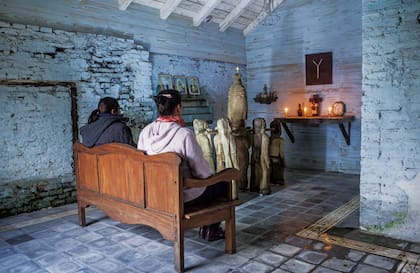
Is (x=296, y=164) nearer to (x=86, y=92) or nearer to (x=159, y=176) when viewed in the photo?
(x=86, y=92)

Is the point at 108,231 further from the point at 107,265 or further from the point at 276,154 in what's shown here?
the point at 276,154

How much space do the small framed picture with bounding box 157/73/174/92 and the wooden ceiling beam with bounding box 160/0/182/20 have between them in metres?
1.00

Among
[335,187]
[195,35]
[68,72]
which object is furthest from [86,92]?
[335,187]


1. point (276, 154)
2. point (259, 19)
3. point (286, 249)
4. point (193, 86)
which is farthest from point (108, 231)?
point (259, 19)

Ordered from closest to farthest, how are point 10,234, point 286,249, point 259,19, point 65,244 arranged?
point 286,249, point 65,244, point 10,234, point 259,19

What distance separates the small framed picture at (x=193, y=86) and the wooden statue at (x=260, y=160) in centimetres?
192

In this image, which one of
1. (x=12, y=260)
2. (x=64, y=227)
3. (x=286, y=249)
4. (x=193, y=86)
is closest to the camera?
(x=12, y=260)

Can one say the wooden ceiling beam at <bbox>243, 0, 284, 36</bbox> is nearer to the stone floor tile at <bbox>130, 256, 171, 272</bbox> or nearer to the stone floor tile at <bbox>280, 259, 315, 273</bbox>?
the stone floor tile at <bbox>280, 259, 315, 273</bbox>

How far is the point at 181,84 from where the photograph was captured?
648cm

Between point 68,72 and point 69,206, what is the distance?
1.83 metres

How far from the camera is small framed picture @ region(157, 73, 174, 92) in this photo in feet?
20.0

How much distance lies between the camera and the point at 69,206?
187 inches

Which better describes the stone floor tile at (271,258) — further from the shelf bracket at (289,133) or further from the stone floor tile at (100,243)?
the shelf bracket at (289,133)

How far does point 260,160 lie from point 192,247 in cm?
217
